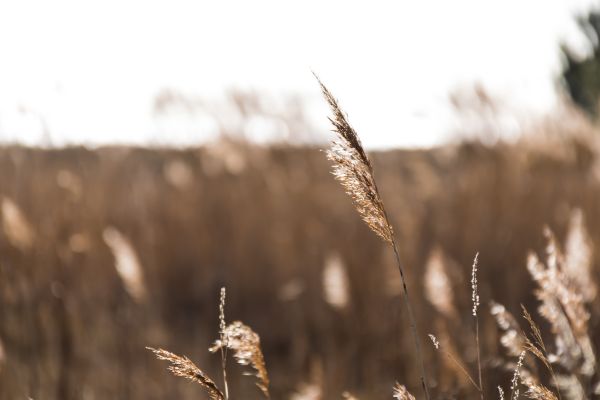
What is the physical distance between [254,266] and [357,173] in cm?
288

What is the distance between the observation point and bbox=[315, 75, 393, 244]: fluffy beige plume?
0.69 m

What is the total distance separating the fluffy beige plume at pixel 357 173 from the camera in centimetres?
69

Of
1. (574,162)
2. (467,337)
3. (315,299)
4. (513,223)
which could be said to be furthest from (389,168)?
(467,337)

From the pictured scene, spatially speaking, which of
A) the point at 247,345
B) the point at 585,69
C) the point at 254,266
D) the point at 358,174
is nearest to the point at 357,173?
the point at 358,174

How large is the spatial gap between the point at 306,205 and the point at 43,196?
1342mm

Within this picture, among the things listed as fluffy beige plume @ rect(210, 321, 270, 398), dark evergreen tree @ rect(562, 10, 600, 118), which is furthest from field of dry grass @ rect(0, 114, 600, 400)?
dark evergreen tree @ rect(562, 10, 600, 118)

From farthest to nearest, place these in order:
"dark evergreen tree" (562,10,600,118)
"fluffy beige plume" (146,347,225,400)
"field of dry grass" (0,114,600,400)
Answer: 1. "dark evergreen tree" (562,10,600,118)
2. "field of dry grass" (0,114,600,400)
3. "fluffy beige plume" (146,347,225,400)

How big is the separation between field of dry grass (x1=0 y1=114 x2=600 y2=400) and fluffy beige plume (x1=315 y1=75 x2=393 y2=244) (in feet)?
4.03

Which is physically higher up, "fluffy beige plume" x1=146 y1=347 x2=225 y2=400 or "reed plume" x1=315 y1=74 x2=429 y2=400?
"reed plume" x1=315 y1=74 x2=429 y2=400

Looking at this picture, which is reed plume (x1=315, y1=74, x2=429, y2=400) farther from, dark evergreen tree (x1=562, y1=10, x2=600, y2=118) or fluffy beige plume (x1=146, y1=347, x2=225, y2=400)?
Answer: dark evergreen tree (x1=562, y1=10, x2=600, y2=118)

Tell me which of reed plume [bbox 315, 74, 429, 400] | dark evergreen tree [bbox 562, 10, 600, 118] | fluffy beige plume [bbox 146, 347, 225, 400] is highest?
dark evergreen tree [bbox 562, 10, 600, 118]

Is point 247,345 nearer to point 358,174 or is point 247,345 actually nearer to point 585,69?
point 358,174

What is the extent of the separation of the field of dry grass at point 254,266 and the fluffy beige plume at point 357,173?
123cm

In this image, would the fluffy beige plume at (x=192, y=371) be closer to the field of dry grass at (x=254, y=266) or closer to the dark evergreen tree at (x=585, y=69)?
the field of dry grass at (x=254, y=266)
